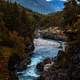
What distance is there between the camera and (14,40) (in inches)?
3004

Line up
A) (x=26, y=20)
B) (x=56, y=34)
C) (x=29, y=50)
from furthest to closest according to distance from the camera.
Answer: (x=56, y=34) < (x=26, y=20) < (x=29, y=50)

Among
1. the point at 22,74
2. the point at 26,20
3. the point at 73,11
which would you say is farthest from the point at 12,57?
the point at 26,20

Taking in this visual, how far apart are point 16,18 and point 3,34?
16715 mm

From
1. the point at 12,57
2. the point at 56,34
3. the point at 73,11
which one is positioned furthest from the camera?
the point at 56,34

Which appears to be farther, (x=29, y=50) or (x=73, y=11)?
(x=29, y=50)

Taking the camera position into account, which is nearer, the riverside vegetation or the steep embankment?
the riverside vegetation

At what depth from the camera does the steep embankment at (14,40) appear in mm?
65688

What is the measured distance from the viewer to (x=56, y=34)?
481 feet

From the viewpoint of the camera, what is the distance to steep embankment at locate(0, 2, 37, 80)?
65688 mm

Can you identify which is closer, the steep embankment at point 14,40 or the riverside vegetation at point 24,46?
the riverside vegetation at point 24,46

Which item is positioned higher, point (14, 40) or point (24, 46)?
point (14, 40)

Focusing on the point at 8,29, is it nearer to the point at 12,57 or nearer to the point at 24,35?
the point at 24,35

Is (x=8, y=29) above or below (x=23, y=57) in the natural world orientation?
above

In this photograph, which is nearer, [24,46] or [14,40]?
[14,40]
